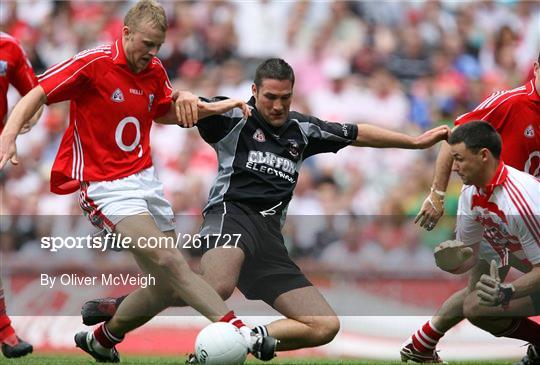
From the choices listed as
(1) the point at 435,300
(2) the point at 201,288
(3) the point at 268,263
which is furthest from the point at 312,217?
(2) the point at 201,288

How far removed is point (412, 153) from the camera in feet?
44.4

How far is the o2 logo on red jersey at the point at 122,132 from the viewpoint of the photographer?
23.9ft

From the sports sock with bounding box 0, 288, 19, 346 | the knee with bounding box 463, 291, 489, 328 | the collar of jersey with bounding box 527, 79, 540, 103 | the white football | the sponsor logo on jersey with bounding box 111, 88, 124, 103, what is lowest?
the white football

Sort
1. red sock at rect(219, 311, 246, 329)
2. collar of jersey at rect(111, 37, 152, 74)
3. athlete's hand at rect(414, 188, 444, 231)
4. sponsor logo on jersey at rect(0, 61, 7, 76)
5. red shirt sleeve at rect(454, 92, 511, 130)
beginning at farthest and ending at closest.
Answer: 1. sponsor logo on jersey at rect(0, 61, 7, 76)
2. red shirt sleeve at rect(454, 92, 511, 130)
3. athlete's hand at rect(414, 188, 444, 231)
4. collar of jersey at rect(111, 37, 152, 74)
5. red sock at rect(219, 311, 246, 329)

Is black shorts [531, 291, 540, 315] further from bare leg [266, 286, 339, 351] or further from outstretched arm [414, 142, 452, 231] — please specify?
bare leg [266, 286, 339, 351]

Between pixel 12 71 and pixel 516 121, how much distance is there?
12.9 feet

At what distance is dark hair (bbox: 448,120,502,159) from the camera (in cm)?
703

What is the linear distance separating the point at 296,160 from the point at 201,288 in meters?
1.36

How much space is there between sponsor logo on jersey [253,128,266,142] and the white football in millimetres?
1559

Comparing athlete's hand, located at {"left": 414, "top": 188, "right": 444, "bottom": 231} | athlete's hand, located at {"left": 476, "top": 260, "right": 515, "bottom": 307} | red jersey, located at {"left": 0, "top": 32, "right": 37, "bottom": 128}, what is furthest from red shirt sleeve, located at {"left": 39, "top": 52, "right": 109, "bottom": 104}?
athlete's hand, located at {"left": 476, "top": 260, "right": 515, "bottom": 307}

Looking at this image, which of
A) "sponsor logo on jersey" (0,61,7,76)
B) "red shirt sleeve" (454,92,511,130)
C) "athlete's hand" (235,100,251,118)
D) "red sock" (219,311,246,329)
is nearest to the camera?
"red sock" (219,311,246,329)

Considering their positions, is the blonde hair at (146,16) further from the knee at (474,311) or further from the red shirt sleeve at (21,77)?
the knee at (474,311)

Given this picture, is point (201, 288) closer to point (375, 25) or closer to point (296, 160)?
point (296, 160)

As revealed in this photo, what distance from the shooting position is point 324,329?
721 cm
